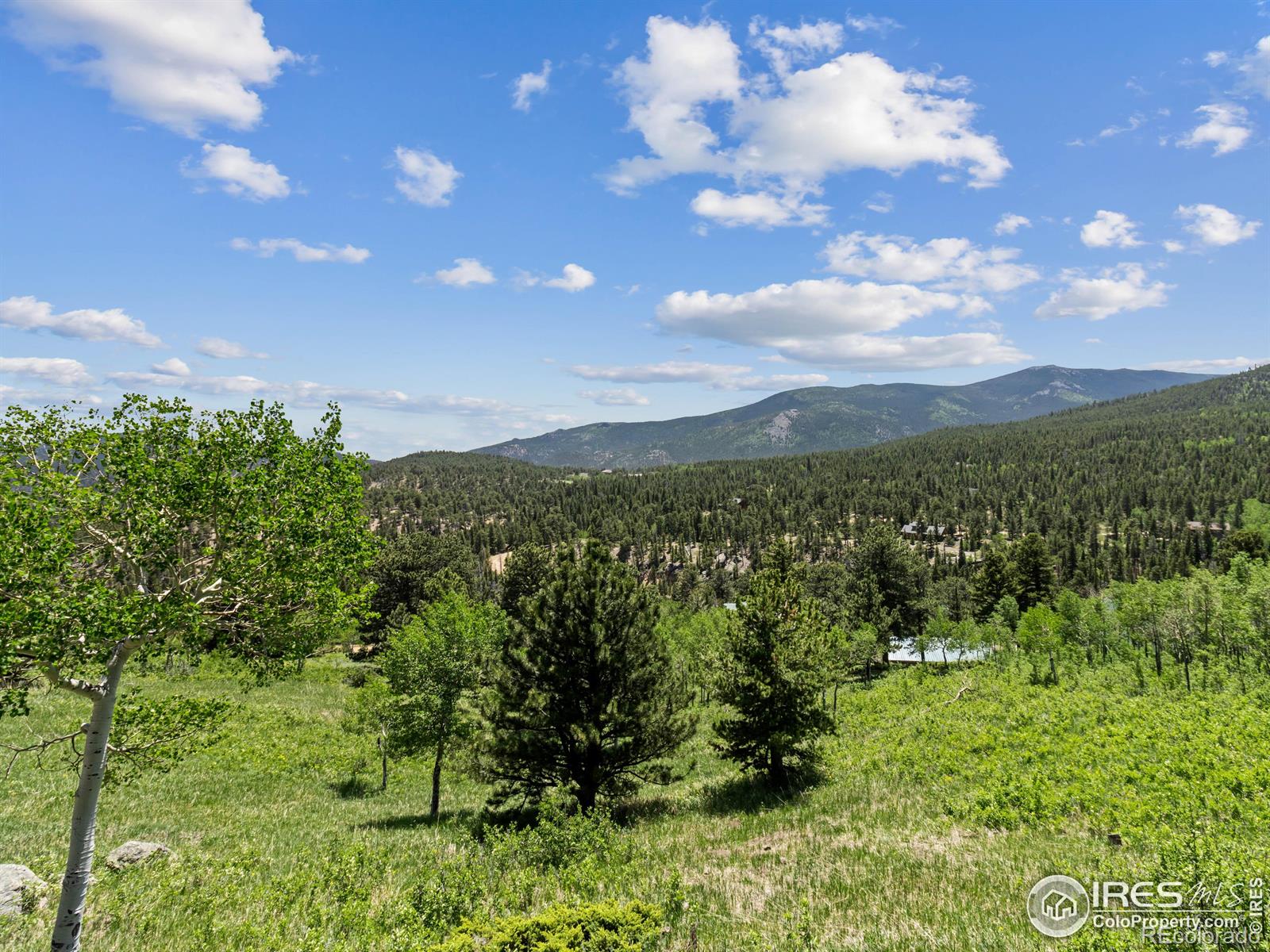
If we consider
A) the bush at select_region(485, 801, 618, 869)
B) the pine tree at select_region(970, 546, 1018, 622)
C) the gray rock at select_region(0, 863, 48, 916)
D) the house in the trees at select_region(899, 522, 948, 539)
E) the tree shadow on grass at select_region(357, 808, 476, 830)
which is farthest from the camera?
the house in the trees at select_region(899, 522, 948, 539)

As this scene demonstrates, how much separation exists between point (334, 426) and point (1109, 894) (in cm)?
1685

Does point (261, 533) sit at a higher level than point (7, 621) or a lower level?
higher

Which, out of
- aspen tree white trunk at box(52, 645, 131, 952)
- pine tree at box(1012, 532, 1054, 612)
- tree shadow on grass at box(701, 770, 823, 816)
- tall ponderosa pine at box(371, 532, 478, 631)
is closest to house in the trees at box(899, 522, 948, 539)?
pine tree at box(1012, 532, 1054, 612)

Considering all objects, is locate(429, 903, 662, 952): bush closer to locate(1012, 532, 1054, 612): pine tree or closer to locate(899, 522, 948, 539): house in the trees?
locate(1012, 532, 1054, 612): pine tree

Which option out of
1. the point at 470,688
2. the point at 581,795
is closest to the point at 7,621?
the point at 581,795

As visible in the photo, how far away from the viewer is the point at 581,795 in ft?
65.4

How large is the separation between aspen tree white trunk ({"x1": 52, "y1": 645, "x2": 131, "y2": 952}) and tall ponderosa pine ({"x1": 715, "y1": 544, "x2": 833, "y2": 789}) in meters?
19.3

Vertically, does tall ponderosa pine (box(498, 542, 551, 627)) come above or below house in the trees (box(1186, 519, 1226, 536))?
below

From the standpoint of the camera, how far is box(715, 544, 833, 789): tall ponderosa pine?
22.4m

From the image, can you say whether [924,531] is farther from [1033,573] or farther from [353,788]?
[353,788]

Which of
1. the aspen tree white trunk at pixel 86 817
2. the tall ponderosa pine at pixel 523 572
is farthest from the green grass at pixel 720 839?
the tall ponderosa pine at pixel 523 572

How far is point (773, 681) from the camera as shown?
2259 cm

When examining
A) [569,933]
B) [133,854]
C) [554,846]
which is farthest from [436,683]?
[569,933]

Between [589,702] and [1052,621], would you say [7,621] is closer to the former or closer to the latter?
[589,702]
